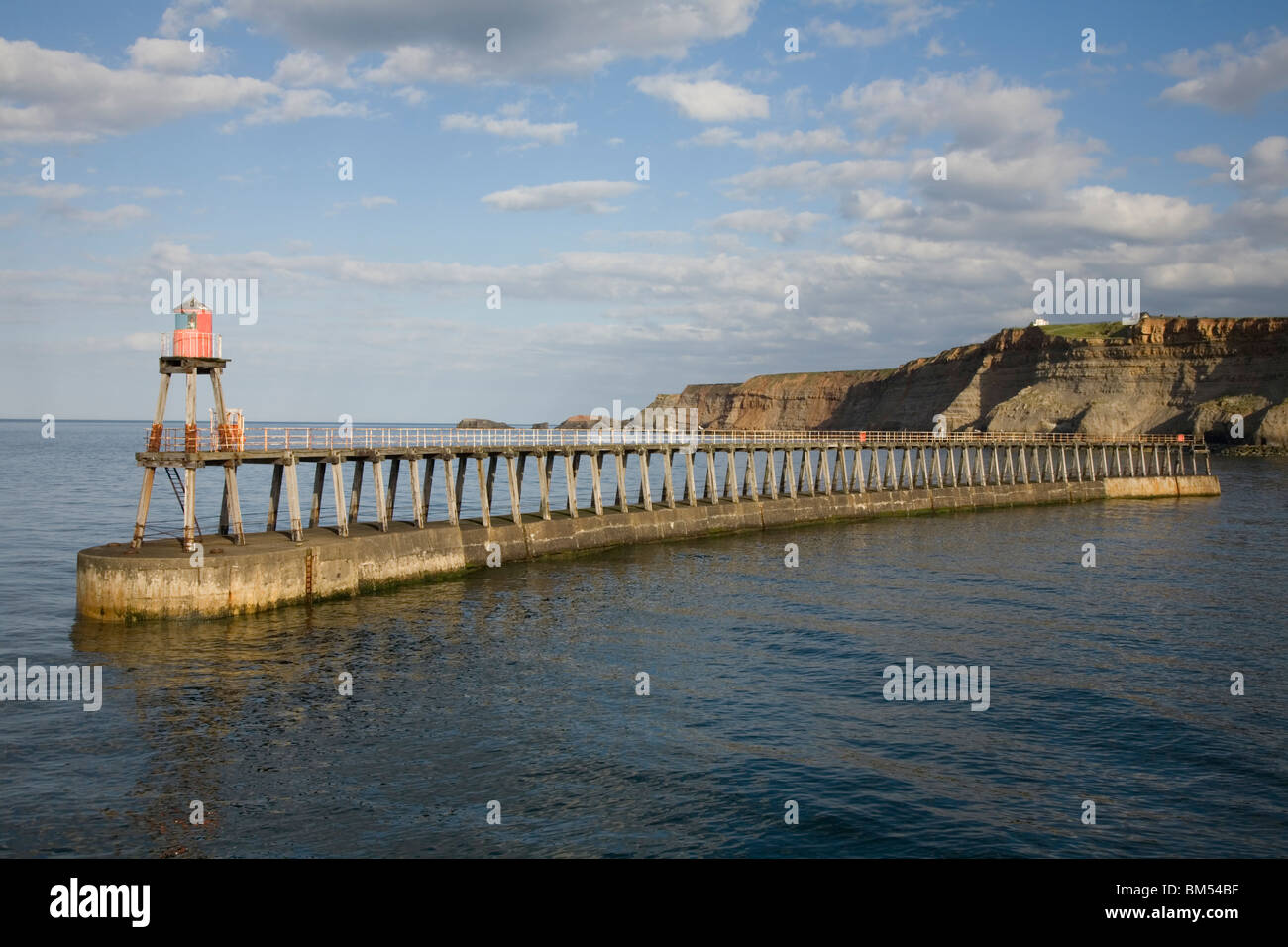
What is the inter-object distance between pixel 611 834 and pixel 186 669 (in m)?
14.5

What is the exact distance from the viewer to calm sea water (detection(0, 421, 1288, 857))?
15.3m

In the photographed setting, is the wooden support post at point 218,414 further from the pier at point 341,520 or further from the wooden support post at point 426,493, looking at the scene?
the wooden support post at point 426,493

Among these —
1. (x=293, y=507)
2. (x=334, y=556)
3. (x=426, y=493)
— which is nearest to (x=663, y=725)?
(x=334, y=556)

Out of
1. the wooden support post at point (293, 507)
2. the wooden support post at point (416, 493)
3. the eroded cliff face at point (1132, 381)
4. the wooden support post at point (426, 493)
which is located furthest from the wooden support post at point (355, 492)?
the eroded cliff face at point (1132, 381)

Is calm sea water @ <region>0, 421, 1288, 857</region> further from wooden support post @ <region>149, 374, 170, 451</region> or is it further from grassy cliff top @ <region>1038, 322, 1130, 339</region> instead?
grassy cliff top @ <region>1038, 322, 1130, 339</region>

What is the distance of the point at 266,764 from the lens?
1800 cm

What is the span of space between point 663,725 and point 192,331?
22.5 m

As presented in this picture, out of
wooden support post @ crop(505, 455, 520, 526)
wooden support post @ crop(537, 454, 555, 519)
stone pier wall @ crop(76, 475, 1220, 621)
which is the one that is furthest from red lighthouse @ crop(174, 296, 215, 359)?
wooden support post @ crop(537, 454, 555, 519)

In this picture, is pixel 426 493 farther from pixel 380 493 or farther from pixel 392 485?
pixel 380 493

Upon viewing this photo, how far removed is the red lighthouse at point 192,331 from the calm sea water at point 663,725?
31.6ft

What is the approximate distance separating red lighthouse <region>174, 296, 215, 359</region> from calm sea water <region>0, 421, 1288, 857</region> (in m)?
9.64

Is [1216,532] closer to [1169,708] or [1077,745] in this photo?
[1169,708]
